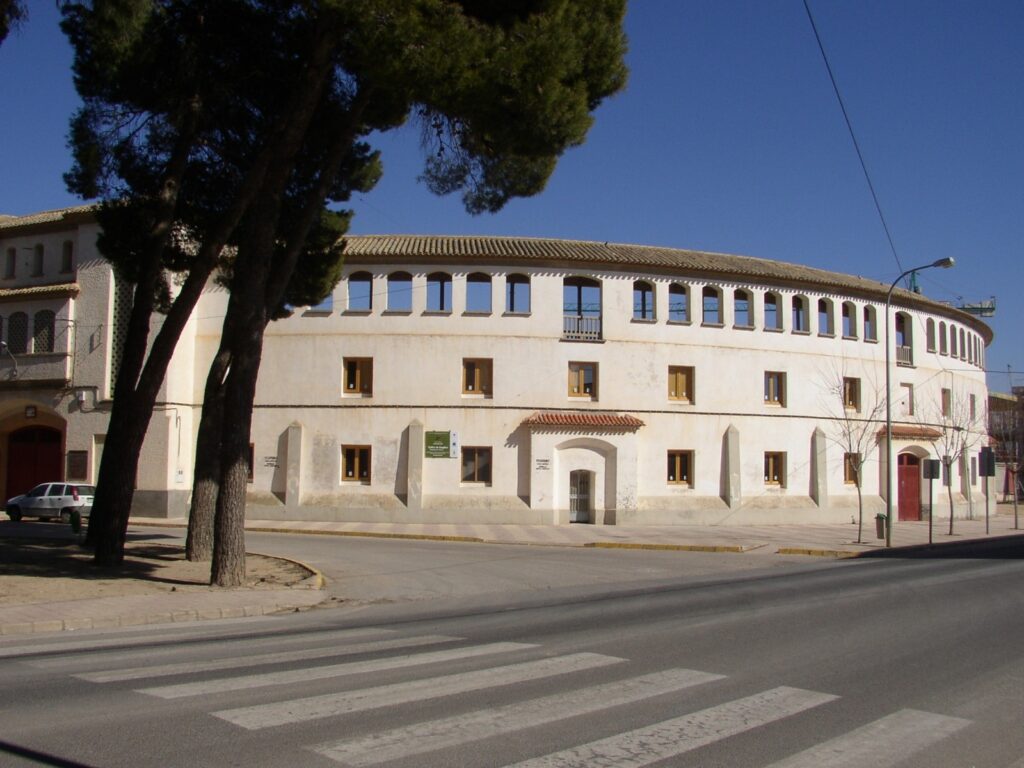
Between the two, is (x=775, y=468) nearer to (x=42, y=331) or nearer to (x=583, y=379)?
(x=583, y=379)

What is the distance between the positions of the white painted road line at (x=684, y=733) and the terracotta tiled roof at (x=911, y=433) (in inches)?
1231

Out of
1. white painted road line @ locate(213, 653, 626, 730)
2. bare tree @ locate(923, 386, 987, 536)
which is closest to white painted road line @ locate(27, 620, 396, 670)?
white painted road line @ locate(213, 653, 626, 730)

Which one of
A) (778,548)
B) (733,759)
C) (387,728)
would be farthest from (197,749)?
(778,548)

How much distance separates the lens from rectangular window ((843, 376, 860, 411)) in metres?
35.6

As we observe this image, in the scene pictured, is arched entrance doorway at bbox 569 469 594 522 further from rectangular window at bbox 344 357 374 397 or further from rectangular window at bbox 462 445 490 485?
rectangular window at bbox 344 357 374 397

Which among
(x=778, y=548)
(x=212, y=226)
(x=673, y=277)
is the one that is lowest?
(x=778, y=548)

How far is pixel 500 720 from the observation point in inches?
242

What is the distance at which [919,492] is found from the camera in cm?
3769

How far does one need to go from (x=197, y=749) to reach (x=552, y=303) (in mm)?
27002

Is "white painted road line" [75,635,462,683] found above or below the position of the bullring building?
below

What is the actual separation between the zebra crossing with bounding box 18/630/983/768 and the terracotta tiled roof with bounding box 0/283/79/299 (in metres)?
25.9

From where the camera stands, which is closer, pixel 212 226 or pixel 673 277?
pixel 212 226

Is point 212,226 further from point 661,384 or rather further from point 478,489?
point 661,384

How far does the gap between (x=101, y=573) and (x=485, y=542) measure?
1212 centimetres
